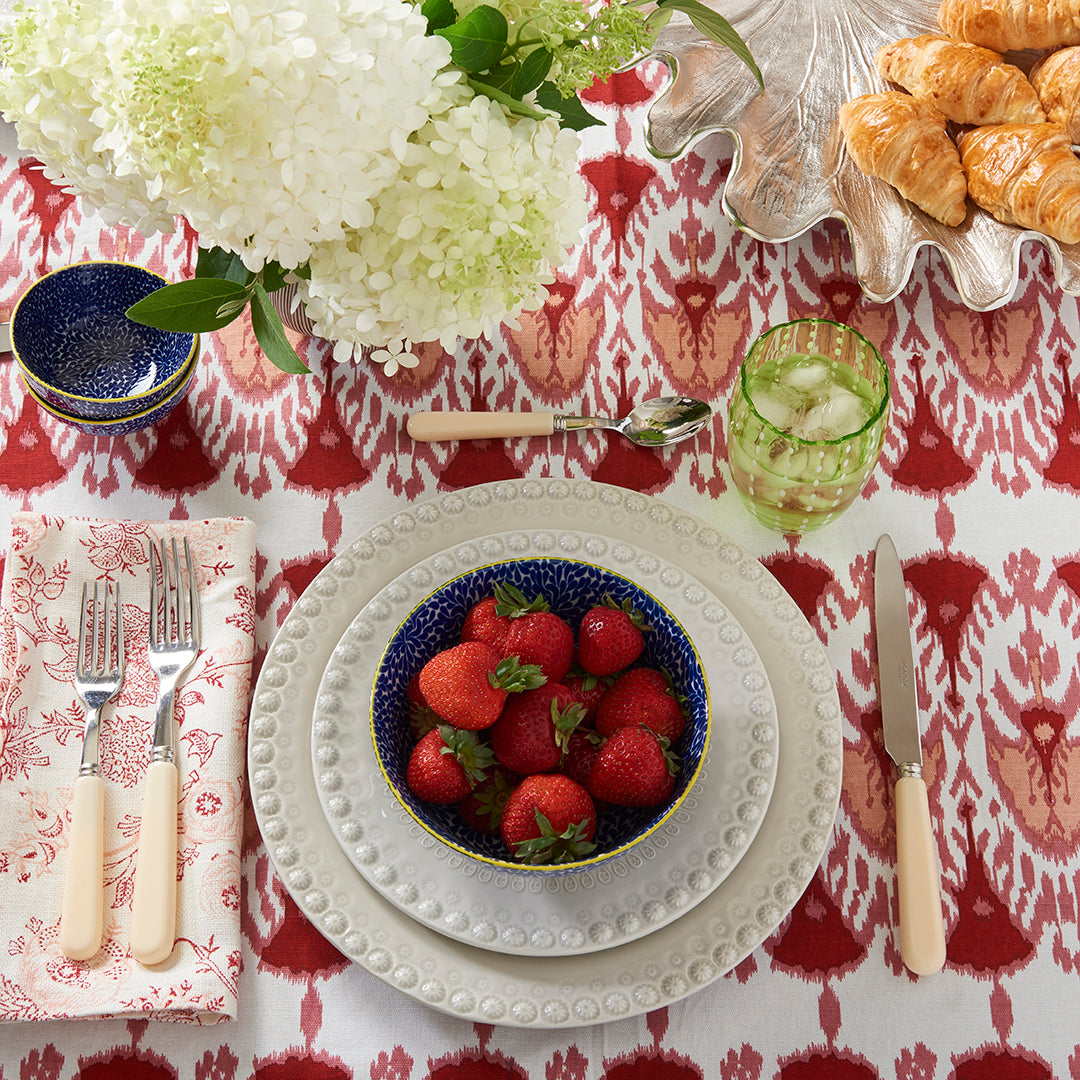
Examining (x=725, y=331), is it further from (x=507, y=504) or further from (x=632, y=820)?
(x=632, y=820)

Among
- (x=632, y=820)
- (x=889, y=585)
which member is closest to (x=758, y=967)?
(x=632, y=820)

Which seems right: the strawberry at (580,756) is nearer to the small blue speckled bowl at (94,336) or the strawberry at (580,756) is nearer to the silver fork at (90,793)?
the silver fork at (90,793)

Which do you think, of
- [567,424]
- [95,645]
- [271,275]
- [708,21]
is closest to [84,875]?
[95,645]

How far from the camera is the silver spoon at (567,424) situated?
1.06 meters

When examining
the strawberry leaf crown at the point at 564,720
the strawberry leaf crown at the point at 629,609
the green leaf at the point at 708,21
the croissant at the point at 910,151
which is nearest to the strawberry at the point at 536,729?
the strawberry leaf crown at the point at 564,720

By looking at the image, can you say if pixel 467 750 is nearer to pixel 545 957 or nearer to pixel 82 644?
pixel 545 957

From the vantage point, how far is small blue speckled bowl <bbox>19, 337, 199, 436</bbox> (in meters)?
1.01

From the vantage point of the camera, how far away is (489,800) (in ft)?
2.75

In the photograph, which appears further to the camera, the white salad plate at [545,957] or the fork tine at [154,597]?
the fork tine at [154,597]

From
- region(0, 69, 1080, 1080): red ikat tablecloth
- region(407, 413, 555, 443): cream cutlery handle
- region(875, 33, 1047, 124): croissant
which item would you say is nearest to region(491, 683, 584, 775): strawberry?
region(0, 69, 1080, 1080): red ikat tablecloth

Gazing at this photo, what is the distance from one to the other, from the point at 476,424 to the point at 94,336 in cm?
46

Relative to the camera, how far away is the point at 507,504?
3.28ft

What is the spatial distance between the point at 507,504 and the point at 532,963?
1.44ft

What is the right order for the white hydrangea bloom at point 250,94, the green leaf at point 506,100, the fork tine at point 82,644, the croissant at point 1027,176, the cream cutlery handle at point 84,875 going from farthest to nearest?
the croissant at point 1027,176, the fork tine at point 82,644, the cream cutlery handle at point 84,875, the green leaf at point 506,100, the white hydrangea bloom at point 250,94
